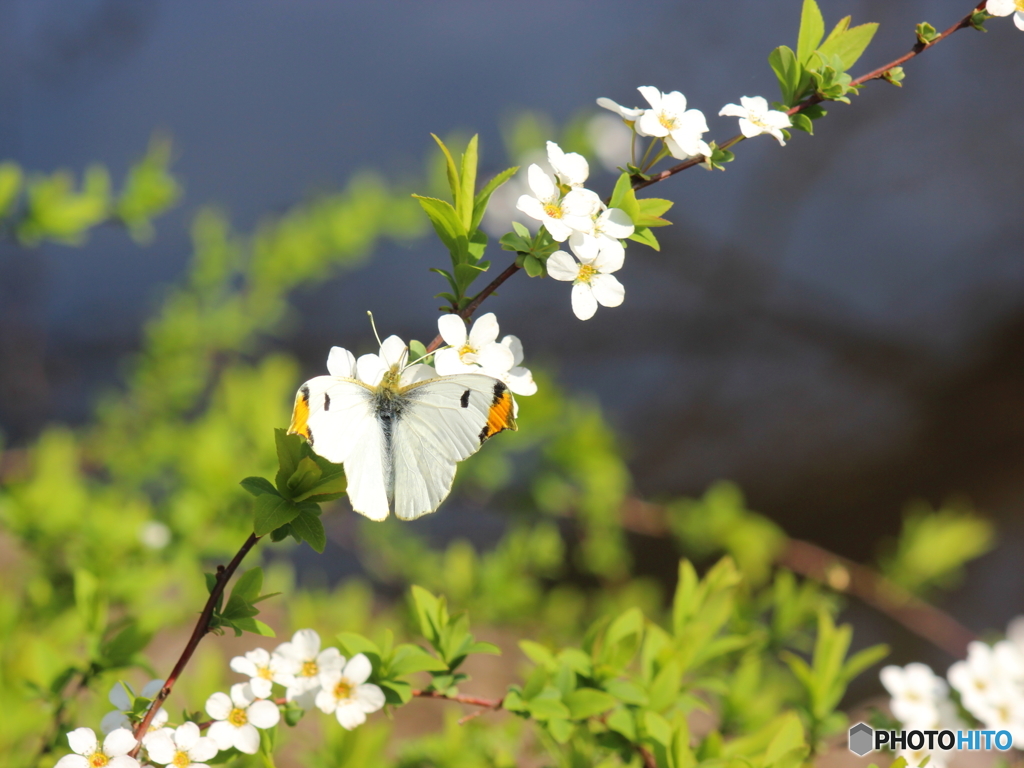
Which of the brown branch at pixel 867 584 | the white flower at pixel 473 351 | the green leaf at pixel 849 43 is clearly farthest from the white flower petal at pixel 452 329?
the brown branch at pixel 867 584

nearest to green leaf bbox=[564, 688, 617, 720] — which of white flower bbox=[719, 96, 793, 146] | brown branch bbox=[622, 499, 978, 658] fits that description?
white flower bbox=[719, 96, 793, 146]

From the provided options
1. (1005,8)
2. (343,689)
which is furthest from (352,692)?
(1005,8)

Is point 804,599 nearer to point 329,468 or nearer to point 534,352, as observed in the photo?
point 329,468

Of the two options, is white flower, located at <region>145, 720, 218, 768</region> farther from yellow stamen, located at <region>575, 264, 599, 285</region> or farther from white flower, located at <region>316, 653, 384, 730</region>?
yellow stamen, located at <region>575, 264, 599, 285</region>

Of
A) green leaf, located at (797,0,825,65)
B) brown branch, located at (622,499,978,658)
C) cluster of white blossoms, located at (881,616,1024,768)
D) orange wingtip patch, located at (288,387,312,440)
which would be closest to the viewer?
orange wingtip patch, located at (288,387,312,440)

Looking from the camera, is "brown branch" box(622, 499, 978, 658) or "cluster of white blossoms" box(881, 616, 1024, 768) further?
"brown branch" box(622, 499, 978, 658)

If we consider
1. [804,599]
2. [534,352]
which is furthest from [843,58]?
[534,352]

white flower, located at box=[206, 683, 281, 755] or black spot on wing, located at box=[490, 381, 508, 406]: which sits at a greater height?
black spot on wing, located at box=[490, 381, 508, 406]

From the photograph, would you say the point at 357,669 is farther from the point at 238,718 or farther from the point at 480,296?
the point at 480,296
